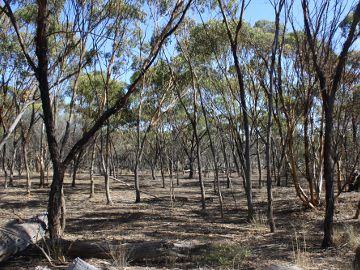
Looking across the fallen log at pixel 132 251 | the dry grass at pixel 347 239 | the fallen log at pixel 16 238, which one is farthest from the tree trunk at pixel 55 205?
the dry grass at pixel 347 239

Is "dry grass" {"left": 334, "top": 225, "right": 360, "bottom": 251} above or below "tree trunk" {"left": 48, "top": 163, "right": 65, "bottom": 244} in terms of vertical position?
below

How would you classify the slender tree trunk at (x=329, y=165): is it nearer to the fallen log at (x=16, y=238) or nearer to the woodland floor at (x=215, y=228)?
the woodland floor at (x=215, y=228)

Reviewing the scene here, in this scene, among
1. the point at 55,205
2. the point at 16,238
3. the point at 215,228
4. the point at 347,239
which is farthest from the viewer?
the point at 215,228

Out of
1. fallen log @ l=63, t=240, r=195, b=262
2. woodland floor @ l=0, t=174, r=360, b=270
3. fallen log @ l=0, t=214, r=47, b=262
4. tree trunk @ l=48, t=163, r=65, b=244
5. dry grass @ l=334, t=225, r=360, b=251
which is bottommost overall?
woodland floor @ l=0, t=174, r=360, b=270

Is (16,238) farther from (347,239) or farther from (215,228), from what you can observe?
(347,239)

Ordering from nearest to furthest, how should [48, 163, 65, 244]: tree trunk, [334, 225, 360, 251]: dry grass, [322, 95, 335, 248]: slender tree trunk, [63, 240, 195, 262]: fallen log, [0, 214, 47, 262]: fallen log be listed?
[0, 214, 47, 262]: fallen log < [48, 163, 65, 244]: tree trunk < [63, 240, 195, 262]: fallen log < [322, 95, 335, 248]: slender tree trunk < [334, 225, 360, 251]: dry grass

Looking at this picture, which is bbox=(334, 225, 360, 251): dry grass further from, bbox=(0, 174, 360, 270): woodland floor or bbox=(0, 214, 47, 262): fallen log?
bbox=(0, 214, 47, 262): fallen log

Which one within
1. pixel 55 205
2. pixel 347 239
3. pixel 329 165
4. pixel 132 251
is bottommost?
pixel 347 239

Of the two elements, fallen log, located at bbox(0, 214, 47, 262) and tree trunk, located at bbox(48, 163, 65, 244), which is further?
tree trunk, located at bbox(48, 163, 65, 244)

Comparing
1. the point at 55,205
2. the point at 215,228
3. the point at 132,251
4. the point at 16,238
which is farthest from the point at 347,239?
the point at 16,238

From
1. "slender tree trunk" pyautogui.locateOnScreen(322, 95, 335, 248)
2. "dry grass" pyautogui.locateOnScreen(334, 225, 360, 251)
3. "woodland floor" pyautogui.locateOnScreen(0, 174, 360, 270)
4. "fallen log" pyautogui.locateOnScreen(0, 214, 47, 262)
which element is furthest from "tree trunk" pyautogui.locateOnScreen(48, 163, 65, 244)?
"dry grass" pyautogui.locateOnScreen(334, 225, 360, 251)

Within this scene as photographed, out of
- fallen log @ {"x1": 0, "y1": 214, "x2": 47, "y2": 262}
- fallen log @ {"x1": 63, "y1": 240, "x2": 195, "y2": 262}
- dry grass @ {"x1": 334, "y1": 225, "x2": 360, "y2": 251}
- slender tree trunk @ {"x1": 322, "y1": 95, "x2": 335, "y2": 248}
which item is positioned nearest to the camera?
fallen log @ {"x1": 0, "y1": 214, "x2": 47, "y2": 262}

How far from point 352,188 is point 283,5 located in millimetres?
9330

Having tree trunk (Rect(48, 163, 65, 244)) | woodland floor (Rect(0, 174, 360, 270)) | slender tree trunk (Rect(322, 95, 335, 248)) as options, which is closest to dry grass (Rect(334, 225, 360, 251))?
woodland floor (Rect(0, 174, 360, 270))
